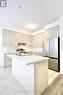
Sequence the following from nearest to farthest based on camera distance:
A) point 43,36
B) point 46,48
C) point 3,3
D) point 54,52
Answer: point 3,3 < point 54,52 < point 46,48 < point 43,36

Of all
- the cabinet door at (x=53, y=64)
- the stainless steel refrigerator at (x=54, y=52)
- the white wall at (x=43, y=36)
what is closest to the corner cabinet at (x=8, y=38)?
the white wall at (x=43, y=36)

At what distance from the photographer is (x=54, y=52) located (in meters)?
4.52

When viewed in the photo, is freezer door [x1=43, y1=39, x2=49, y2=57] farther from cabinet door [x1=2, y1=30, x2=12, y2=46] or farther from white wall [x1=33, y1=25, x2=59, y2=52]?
cabinet door [x1=2, y1=30, x2=12, y2=46]

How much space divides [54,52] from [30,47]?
112 inches

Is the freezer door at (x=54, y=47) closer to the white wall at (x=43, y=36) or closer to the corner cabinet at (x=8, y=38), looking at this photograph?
the white wall at (x=43, y=36)

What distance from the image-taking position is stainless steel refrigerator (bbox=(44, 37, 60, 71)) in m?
4.32

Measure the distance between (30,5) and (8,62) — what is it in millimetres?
3982

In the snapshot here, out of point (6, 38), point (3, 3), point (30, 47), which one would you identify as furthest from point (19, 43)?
point (3, 3)

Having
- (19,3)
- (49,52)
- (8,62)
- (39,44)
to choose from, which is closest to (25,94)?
(19,3)

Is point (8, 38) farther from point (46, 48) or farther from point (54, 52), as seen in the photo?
point (54, 52)

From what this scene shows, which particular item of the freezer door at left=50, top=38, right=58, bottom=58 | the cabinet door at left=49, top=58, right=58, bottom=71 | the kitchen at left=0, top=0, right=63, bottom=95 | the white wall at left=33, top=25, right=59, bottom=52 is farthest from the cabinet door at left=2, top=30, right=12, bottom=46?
the cabinet door at left=49, top=58, right=58, bottom=71

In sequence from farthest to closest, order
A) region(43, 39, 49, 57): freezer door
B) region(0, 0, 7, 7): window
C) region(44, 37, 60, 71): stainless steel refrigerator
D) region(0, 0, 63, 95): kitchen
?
region(43, 39, 49, 57): freezer door
region(44, 37, 60, 71): stainless steel refrigerator
region(0, 0, 7, 7): window
region(0, 0, 63, 95): kitchen

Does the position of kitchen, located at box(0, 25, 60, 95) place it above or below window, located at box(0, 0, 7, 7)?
below

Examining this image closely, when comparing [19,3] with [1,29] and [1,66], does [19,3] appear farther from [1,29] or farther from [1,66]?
[1,66]
